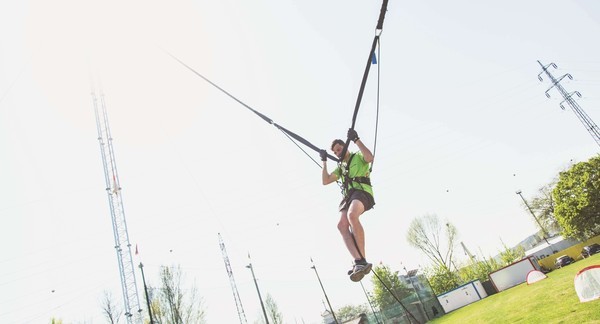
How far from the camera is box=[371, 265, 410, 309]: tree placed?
159 ft

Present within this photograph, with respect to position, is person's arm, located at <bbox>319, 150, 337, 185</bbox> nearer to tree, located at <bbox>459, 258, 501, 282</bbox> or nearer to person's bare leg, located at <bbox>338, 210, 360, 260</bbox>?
A: person's bare leg, located at <bbox>338, 210, 360, 260</bbox>

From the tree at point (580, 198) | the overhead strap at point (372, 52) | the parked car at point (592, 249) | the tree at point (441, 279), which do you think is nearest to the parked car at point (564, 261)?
the parked car at point (592, 249)

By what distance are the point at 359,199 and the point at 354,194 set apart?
0.15 meters

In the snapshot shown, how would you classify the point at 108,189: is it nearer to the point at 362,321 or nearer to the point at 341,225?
the point at 362,321

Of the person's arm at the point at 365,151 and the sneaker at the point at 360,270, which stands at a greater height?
the person's arm at the point at 365,151

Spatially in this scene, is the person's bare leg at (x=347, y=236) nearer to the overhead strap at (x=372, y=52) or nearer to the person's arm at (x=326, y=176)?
the person's arm at (x=326, y=176)

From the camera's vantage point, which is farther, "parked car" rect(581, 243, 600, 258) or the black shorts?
"parked car" rect(581, 243, 600, 258)

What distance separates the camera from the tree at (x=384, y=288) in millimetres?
48522

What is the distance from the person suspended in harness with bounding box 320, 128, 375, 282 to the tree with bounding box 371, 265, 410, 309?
1837 inches

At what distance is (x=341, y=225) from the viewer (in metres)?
4.88

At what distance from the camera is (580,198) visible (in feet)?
105

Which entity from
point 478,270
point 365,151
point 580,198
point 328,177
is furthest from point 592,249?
point 365,151

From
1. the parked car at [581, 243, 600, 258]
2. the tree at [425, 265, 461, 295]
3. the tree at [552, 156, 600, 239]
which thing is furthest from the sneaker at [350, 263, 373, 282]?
the tree at [425, 265, 461, 295]

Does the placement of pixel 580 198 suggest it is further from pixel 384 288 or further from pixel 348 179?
pixel 348 179
